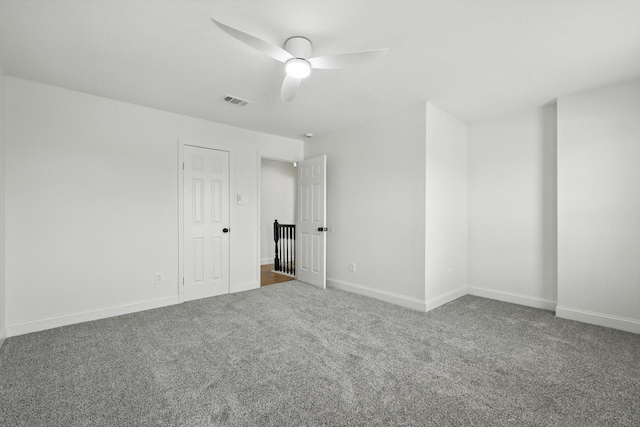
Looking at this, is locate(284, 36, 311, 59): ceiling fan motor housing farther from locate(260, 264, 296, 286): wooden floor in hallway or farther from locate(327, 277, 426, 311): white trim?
locate(260, 264, 296, 286): wooden floor in hallway

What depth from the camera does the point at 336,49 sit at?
2400 mm

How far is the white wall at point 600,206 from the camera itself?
300 cm

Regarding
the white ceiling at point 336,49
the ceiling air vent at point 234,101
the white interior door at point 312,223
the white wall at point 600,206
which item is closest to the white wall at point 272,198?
the white interior door at point 312,223

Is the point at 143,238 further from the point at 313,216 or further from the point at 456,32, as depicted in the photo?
the point at 456,32

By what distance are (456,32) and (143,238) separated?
3952 millimetres

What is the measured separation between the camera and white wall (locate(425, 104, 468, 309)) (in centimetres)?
364

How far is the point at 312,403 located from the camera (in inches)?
72.6

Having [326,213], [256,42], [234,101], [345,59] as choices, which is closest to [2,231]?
[234,101]

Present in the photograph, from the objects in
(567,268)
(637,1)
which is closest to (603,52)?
(637,1)

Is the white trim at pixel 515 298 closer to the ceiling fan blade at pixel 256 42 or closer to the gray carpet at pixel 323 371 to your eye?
the gray carpet at pixel 323 371

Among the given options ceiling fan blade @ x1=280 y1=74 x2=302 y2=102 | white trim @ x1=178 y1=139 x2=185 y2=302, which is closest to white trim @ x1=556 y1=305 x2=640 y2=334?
ceiling fan blade @ x1=280 y1=74 x2=302 y2=102

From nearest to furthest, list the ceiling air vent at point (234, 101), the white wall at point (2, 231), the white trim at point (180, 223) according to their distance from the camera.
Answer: the white wall at point (2, 231), the ceiling air vent at point (234, 101), the white trim at point (180, 223)

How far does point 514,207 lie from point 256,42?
3.80 m

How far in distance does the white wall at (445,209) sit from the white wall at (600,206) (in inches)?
44.8
